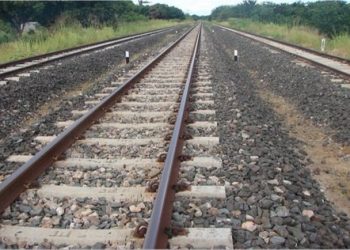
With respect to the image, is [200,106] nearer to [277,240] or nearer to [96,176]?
[96,176]

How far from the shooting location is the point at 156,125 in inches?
256

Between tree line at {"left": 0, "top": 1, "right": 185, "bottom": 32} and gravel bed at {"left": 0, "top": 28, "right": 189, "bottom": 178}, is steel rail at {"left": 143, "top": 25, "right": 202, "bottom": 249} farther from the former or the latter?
tree line at {"left": 0, "top": 1, "right": 185, "bottom": 32}

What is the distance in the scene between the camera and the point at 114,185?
14.5ft

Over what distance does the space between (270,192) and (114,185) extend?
56.5 inches

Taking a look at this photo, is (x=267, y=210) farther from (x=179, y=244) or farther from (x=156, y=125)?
(x=156, y=125)

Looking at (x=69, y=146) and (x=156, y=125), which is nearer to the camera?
(x=69, y=146)

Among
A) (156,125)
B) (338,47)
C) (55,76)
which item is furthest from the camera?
(338,47)

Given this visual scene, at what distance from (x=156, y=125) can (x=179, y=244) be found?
3.28 m

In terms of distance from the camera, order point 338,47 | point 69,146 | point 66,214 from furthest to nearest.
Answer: point 338,47 < point 69,146 < point 66,214

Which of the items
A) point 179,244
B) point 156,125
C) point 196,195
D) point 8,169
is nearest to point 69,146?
point 8,169

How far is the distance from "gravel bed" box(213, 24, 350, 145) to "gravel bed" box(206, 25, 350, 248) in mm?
968

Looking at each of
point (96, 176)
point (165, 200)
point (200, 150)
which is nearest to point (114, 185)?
point (96, 176)

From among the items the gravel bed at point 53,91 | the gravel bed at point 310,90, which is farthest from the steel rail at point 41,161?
the gravel bed at point 310,90

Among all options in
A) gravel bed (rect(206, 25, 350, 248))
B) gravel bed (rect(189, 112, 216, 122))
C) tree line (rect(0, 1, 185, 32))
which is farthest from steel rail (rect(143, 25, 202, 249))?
tree line (rect(0, 1, 185, 32))
